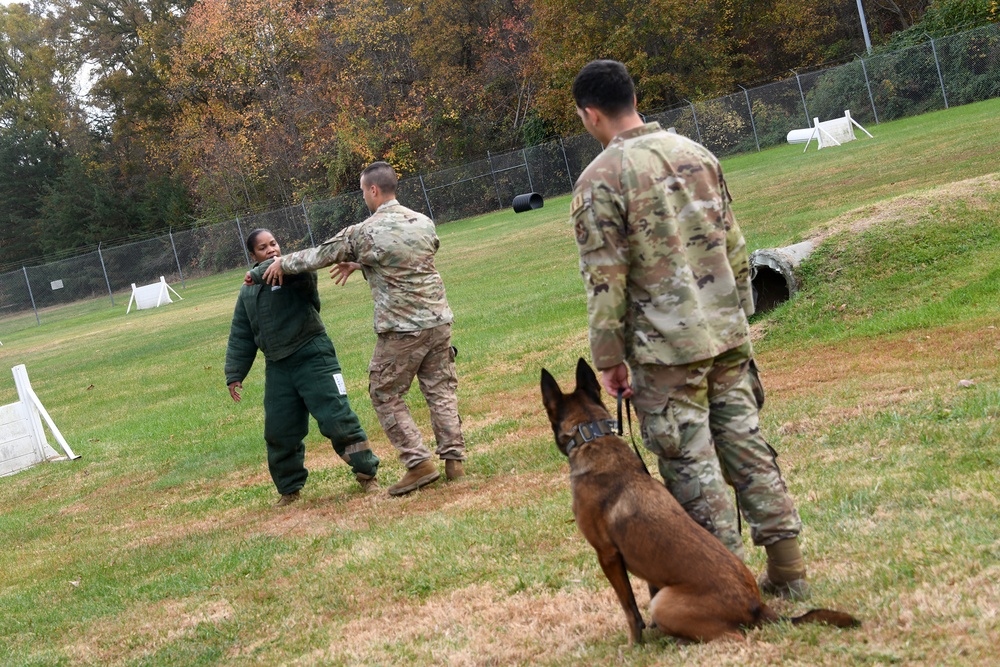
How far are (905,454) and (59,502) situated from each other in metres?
8.53

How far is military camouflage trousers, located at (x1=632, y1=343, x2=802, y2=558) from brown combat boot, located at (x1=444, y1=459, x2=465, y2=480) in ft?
13.0

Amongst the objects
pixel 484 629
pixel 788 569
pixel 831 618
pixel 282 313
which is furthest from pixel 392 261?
pixel 831 618

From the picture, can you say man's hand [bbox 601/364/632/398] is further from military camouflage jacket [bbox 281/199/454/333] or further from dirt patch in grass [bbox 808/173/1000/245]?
dirt patch in grass [bbox 808/173/1000/245]

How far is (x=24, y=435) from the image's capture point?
42.9ft

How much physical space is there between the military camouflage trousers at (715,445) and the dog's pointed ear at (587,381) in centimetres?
20

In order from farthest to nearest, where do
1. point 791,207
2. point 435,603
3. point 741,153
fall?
point 741,153 < point 791,207 < point 435,603

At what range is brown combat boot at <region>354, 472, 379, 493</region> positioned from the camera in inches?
322

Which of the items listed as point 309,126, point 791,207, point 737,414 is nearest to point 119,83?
point 309,126

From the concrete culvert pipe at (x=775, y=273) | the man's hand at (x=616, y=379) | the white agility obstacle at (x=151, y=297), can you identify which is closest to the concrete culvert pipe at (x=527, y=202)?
the concrete culvert pipe at (x=775, y=273)

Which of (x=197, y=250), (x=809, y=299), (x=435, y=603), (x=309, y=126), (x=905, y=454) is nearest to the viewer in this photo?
(x=435, y=603)

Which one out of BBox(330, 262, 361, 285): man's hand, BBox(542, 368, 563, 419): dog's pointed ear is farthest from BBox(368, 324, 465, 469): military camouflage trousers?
BBox(542, 368, 563, 419): dog's pointed ear

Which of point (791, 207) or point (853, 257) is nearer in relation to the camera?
point (853, 257)

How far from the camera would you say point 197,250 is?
159 feet

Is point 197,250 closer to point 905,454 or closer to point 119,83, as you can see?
point 119,83
